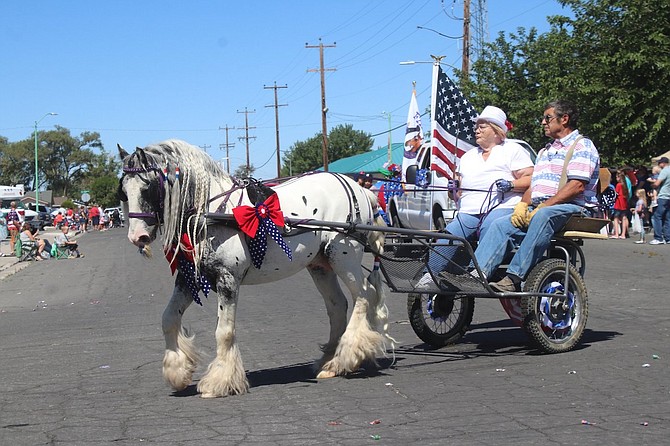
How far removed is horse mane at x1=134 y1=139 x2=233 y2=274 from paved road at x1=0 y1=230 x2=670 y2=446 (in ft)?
3.97

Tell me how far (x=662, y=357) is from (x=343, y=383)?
2705 mm

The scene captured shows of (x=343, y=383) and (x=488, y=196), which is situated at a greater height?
(x=488, y=196)

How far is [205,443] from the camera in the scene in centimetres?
520

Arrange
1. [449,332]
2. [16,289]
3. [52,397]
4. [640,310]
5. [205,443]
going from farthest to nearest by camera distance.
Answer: [16,289] < [640,310] < [449,332] < [52,397] < [205,443]

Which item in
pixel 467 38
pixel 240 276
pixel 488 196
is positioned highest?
pixel 467 38

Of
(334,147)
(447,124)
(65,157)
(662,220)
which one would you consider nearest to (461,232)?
(447,124)

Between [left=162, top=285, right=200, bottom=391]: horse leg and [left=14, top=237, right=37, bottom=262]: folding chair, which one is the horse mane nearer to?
[left=162, top=285, right=200, bottom=391]: horse leg

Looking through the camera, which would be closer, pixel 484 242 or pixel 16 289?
pixel 484 242

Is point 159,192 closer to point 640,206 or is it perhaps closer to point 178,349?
point 178,349

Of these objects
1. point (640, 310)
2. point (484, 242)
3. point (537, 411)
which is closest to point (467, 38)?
point (640, 310)

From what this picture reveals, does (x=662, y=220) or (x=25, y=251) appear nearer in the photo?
(x=662, y=220)

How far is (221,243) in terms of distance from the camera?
22.2 ft

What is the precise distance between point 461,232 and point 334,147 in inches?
4003

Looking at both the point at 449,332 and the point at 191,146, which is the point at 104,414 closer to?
the point at 191,146
